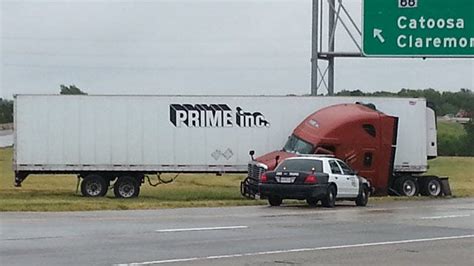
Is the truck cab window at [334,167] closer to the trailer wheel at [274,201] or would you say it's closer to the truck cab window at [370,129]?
the trailer wheel at [274,201]

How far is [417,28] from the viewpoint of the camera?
24078mm

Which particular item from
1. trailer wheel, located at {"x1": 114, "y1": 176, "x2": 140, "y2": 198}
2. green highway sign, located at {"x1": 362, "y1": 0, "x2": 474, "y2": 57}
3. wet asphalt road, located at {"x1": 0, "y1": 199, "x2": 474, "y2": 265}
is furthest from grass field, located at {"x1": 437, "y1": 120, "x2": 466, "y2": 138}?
wet asphalt road, located at {"x1": 0, "y1": 199, "x2": 474, "y2": 265}

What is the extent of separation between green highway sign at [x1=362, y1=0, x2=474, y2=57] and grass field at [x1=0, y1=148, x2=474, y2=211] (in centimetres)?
725

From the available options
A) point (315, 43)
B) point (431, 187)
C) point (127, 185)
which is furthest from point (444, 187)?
point (127, 185)

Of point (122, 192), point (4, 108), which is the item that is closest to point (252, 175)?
point (122, 192)

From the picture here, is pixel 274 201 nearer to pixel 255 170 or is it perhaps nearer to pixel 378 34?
pixel 378 34

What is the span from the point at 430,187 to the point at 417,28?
657 inches

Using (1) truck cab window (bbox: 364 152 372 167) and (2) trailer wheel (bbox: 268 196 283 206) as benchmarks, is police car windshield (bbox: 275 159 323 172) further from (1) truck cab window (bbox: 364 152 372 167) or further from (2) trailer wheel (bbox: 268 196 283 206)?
(1) truck cab window (bbox: 364 152 372 167)

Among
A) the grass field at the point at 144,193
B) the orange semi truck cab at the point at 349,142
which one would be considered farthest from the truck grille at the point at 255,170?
the grass field at the point at 144,193

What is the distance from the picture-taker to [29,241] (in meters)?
15.2

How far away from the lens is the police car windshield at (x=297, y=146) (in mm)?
35406

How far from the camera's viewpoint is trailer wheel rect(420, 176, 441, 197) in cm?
3969

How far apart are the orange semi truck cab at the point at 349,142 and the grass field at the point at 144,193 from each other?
216 centimetres

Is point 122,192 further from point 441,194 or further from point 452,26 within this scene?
point 452,26
